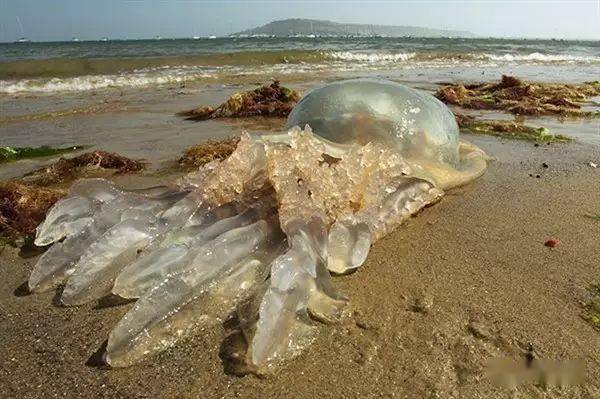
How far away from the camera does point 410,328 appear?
191cm

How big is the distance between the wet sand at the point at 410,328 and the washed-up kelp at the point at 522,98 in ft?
16.0

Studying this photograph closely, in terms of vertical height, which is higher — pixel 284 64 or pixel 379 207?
pixel 379 207

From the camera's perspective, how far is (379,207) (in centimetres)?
268

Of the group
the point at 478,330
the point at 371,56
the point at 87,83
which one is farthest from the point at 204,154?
the point at 371,56

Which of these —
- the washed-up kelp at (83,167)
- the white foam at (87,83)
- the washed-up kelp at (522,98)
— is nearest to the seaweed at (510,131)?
the washed-up kelp at (522,98)

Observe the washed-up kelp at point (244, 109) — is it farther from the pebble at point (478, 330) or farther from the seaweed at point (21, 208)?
the pebble at point (478, 330)

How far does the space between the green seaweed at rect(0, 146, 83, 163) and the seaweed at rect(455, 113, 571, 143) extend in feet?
14.8

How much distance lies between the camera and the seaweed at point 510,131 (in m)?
5.50

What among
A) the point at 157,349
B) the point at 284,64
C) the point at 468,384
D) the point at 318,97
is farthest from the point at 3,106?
the point at 284,64

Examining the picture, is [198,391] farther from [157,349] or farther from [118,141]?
[118,141]

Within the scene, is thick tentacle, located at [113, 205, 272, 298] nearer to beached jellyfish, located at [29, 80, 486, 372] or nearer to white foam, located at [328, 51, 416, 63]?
beached jellyfish, located at [29, 80, 486, 372]

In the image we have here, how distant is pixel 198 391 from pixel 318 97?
233 centimetres

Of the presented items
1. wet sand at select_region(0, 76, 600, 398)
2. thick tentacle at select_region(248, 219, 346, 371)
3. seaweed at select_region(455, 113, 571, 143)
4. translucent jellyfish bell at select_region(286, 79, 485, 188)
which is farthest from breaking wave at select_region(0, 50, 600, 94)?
thick tentacle at select_region(248, 219, 346, 371)

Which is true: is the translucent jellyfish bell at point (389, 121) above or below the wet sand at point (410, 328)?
above
